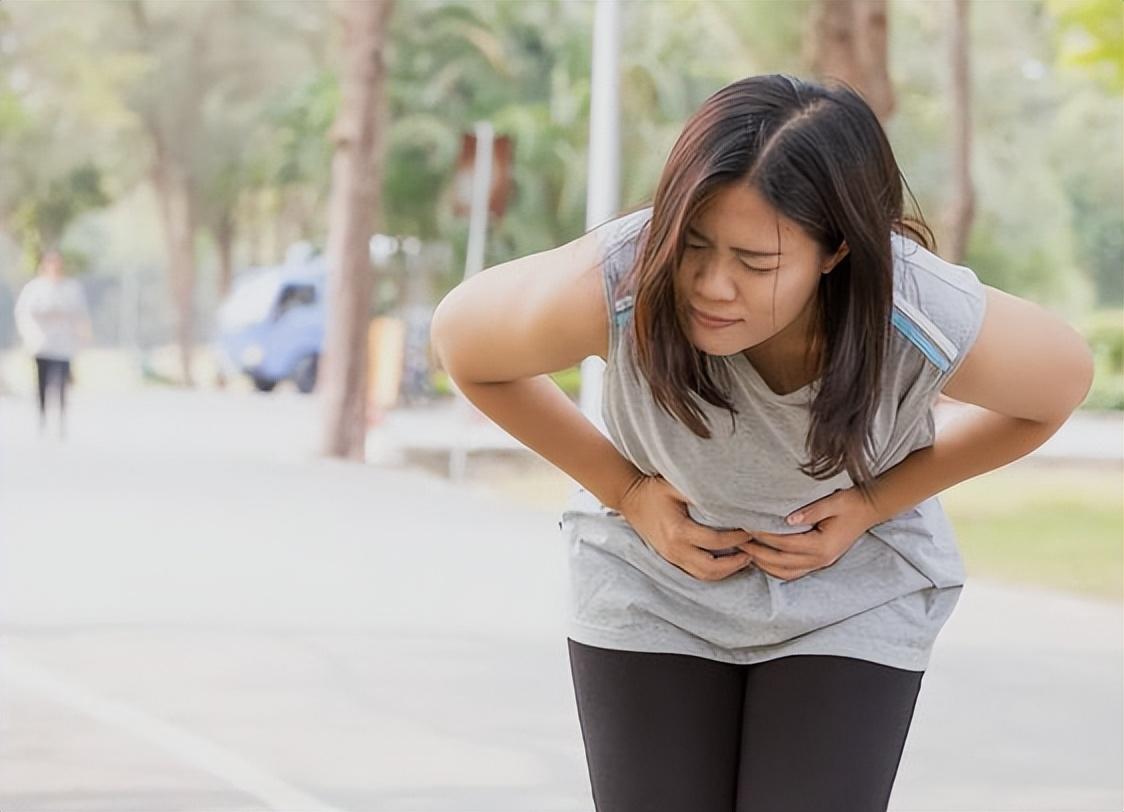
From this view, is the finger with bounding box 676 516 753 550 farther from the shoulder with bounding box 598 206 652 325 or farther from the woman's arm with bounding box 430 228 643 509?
the shoulder with bounding box 598 206 652 325

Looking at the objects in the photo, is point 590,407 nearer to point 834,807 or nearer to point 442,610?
point 442,610

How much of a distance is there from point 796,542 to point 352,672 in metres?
3.98

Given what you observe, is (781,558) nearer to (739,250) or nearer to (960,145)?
(739,250)

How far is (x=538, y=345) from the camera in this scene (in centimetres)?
253

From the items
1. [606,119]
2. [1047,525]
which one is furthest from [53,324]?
[1047,525]

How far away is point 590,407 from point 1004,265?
23.0 m

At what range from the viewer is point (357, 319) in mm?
14492

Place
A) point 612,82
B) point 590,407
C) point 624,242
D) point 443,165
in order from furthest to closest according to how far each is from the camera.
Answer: point 443,165
point 612,82
point 590,407
point 624,242

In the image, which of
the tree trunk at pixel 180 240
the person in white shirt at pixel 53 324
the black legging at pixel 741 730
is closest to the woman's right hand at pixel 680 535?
the black legging at pixel 741 730

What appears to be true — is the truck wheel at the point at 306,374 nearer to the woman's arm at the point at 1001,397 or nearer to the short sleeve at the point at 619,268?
the woman's arm at the point at 1001,397

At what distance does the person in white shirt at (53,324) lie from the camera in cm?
1498

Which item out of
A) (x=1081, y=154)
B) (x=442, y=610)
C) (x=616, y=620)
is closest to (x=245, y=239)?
(x=1081, y=154)

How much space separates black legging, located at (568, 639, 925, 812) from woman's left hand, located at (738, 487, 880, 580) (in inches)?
4.8

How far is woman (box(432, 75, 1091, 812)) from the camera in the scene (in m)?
2.29
